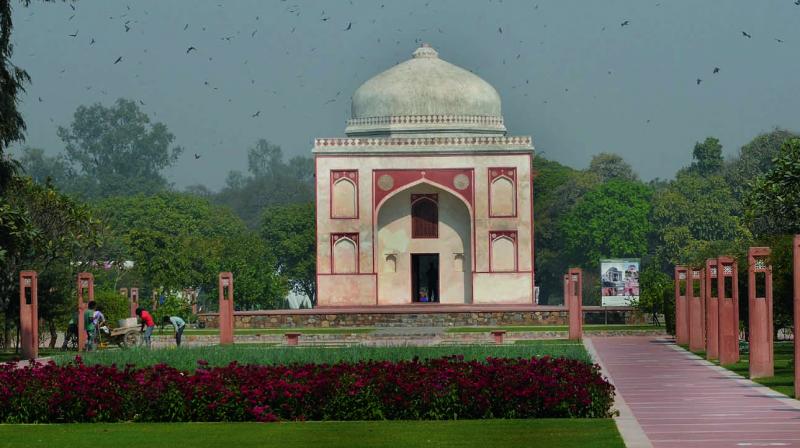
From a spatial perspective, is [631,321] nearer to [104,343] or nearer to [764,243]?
[764,243]

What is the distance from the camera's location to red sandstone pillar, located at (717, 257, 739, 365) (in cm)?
2159

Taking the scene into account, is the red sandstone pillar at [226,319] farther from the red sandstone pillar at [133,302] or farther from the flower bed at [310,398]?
the flower bed at [310,398]

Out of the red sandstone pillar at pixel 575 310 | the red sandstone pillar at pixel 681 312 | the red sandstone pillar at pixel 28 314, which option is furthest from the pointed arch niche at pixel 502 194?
the red sandstone pillar at pixel 28 314

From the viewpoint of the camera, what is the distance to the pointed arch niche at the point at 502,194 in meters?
42.3

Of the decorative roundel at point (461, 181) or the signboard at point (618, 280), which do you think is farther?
the decorative roundel at point (461, 181)

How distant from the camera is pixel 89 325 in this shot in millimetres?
27500

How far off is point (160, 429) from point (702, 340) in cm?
1535

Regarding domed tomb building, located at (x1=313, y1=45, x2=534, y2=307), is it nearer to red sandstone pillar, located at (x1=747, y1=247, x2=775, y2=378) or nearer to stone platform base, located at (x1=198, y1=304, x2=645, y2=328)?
stone platform base, located at (x1=198, y1=304, x2=645, y2=328)

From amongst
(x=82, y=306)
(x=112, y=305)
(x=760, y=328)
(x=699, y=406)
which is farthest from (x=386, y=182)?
(x=699, y=406)

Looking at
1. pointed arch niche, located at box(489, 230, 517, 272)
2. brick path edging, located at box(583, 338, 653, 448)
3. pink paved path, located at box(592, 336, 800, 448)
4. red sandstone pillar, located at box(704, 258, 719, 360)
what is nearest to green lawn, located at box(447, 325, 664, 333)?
pointed arch niche, located at box(489, 230, 517, 272)

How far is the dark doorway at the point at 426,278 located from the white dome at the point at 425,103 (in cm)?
354

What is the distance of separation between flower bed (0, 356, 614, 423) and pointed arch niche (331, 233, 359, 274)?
27.4 m

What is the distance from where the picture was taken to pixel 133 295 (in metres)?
37.7

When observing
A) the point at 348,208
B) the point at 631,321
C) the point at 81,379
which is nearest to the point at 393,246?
the point at 348,208
